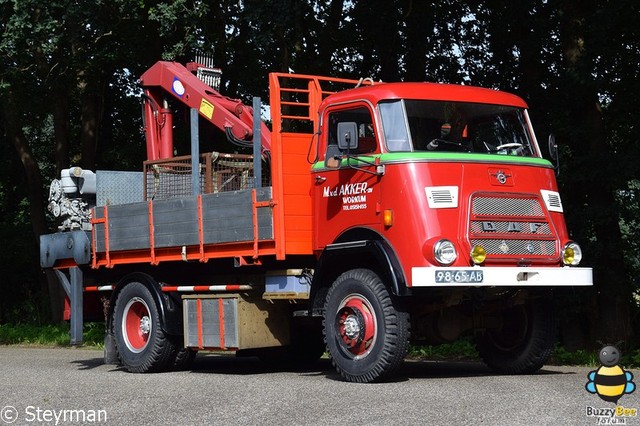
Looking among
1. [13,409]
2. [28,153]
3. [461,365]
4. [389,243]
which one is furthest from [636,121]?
[28,153]

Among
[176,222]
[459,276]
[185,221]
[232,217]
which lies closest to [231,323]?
[232,217]

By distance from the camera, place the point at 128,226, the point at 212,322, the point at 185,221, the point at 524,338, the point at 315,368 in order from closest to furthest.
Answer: the point at 524,338 < the point at 212,322 < the point at 185,221 < the point at 128,226 < the point at 315,368

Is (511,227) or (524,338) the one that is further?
(524,338)

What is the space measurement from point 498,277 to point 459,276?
48 cm

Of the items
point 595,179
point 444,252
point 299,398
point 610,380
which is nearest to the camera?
point 610,380

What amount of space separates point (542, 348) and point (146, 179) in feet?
19.6

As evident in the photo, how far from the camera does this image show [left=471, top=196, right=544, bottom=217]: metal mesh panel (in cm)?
1277

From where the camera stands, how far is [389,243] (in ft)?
41.8

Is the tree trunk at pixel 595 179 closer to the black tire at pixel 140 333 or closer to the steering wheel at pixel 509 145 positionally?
the steering wheel at pixel 509 145

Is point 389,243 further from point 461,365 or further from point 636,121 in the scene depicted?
point 636,121

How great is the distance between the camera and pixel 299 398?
37.4 feet

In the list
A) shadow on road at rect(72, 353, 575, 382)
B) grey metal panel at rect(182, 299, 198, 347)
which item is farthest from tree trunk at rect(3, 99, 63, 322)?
grey metal panel at rect(182, 299, 198, 347)

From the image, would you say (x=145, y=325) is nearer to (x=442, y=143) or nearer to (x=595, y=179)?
(x=442, y=143)

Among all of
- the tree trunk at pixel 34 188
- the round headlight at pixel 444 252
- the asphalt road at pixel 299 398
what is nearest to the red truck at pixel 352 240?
the round headlight at pixel 444 252
